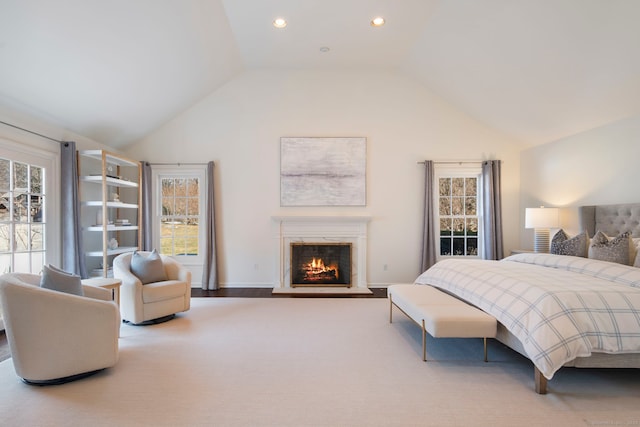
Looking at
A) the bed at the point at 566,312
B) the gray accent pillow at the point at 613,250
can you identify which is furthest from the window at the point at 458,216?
the bed at the point at 566,312

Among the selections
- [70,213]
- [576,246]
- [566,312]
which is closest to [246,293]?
[70,213]

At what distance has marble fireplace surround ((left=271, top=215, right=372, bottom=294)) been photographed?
538cm

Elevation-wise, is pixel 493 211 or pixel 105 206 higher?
pixel 105 206

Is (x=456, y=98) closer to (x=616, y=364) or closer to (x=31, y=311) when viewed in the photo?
(x=616, y=364)

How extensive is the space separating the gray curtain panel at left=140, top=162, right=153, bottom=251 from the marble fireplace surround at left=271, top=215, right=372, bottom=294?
2.12 meters

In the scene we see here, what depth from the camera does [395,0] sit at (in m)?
3.72

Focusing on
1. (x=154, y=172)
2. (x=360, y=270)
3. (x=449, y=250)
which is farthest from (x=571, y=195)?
(x=154, y=172)

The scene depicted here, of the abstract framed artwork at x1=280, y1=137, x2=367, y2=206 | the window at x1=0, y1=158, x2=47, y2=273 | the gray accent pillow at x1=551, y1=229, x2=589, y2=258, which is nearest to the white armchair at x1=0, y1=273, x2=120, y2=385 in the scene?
the window at x1=0, y1=158, x2=47, y2=273

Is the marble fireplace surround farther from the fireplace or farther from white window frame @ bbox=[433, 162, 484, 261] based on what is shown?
white window frame @ bbox=[433, 162, 484, 261]

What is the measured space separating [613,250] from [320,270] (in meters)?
3.86

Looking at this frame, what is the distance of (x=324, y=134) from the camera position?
5.47 m

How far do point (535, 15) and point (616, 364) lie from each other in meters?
3.20

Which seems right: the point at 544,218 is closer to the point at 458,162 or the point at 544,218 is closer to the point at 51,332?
the point at 458,162

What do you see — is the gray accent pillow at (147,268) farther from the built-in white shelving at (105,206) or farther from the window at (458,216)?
the window at (458,216)
